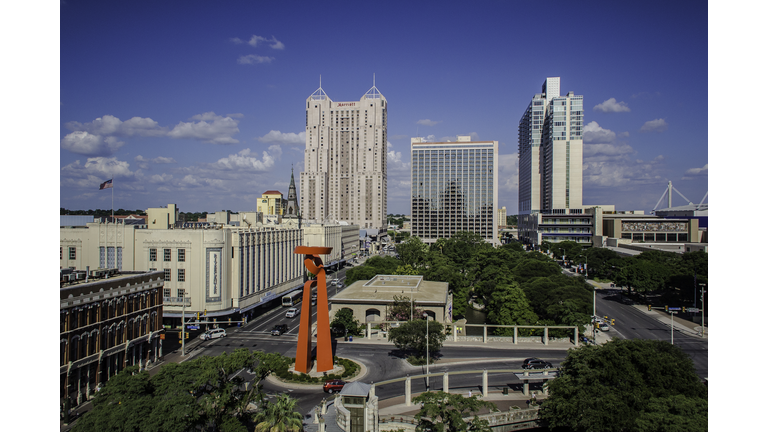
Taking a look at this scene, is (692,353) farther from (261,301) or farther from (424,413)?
(261,301)

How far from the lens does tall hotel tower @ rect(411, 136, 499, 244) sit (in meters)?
182

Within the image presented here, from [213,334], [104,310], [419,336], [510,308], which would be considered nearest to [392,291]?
[510,308]

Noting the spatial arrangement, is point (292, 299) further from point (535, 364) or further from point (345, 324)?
point (535, 364)

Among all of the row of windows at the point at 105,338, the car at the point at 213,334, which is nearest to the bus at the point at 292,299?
the car at the point at 213,334

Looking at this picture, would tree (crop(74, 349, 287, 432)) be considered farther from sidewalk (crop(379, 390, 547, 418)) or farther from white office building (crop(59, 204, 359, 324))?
white office building (crop(59, 204, 359, 324))

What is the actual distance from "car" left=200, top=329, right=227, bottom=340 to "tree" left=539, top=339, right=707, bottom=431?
41.0m

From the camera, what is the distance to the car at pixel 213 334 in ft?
178

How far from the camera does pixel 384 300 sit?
5869 cm

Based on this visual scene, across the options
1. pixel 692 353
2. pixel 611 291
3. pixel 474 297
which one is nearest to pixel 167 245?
pixel 474 297

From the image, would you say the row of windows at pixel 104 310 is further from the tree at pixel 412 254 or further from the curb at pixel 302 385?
the tree at pixel 412 254

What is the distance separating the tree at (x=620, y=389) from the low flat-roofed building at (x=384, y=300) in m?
27.5

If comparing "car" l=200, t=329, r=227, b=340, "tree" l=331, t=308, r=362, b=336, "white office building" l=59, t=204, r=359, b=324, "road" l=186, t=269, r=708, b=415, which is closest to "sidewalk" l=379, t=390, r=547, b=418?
"road" l=186, t=269, r=708, b=415

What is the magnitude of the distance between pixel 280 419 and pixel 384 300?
1283 inches

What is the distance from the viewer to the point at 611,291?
293 ft
